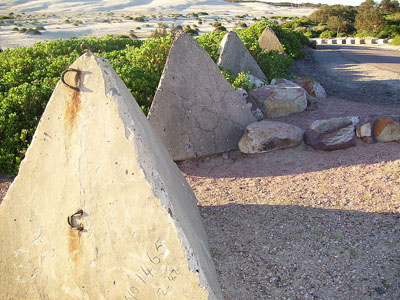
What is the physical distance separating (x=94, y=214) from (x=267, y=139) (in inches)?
119

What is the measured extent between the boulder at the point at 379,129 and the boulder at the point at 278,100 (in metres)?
1.45

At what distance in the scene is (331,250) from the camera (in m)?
2.87

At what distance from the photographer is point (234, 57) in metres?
7.16

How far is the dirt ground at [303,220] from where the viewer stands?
2.57 m

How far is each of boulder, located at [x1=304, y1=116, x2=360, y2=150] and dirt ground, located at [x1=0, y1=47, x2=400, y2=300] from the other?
0.08m

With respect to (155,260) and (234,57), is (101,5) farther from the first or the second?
(155,260)

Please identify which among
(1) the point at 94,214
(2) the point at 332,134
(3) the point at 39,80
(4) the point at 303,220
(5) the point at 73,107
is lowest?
(4) the point at 303,220

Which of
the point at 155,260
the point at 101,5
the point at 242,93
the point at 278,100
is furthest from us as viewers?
the point at 101,5

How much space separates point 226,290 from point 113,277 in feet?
2.62

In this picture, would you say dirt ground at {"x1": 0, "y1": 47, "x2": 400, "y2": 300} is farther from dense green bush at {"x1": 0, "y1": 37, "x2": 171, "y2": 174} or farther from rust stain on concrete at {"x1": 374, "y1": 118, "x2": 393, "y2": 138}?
dense green bush at {"x1": 0, "y1": 37, "x2": 171, "y2": 174}

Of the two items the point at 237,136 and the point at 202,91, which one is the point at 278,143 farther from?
the point at 202,91

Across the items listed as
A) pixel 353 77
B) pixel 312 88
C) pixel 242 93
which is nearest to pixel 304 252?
pixel 242 93

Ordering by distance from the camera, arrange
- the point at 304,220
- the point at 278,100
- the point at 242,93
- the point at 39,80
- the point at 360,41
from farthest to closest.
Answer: the point at 360,41 < the point at 39,80 < the point at 278,100 < the point at 242,93 < the point at 304,220

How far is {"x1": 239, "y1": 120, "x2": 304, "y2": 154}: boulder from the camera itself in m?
4.77
